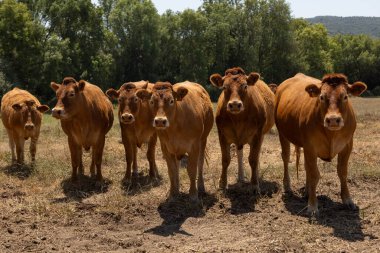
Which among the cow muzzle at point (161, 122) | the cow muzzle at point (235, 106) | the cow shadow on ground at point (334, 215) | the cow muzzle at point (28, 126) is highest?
the cow muzzle at point (235, 106)

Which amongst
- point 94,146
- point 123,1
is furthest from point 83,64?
point 94,146

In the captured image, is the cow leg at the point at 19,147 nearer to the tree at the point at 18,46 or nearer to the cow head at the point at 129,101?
the cow head at the point at 129,101

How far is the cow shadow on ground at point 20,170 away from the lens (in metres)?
9.55

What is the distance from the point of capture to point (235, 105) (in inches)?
269

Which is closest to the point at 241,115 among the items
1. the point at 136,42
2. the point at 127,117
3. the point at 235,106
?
the point at 235,106

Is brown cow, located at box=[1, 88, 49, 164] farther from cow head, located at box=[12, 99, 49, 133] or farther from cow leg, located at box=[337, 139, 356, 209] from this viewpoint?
cow leg, located at box=[337, 139, 356, 209]

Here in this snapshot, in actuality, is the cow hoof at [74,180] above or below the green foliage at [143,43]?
below

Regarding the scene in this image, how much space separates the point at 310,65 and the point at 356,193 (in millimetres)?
51626

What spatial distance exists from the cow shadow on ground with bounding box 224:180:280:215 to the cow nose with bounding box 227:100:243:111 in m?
1.51

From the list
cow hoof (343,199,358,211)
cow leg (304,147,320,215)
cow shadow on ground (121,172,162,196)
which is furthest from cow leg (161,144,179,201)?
cow hoof (343,199,358,211)

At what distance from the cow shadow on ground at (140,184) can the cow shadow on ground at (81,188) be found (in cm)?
38

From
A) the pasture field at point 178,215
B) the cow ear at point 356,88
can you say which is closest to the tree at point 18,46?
the pasture field at point 178,215

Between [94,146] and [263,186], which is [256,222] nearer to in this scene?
[263,186]

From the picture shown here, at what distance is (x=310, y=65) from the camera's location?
57250 millimetres
